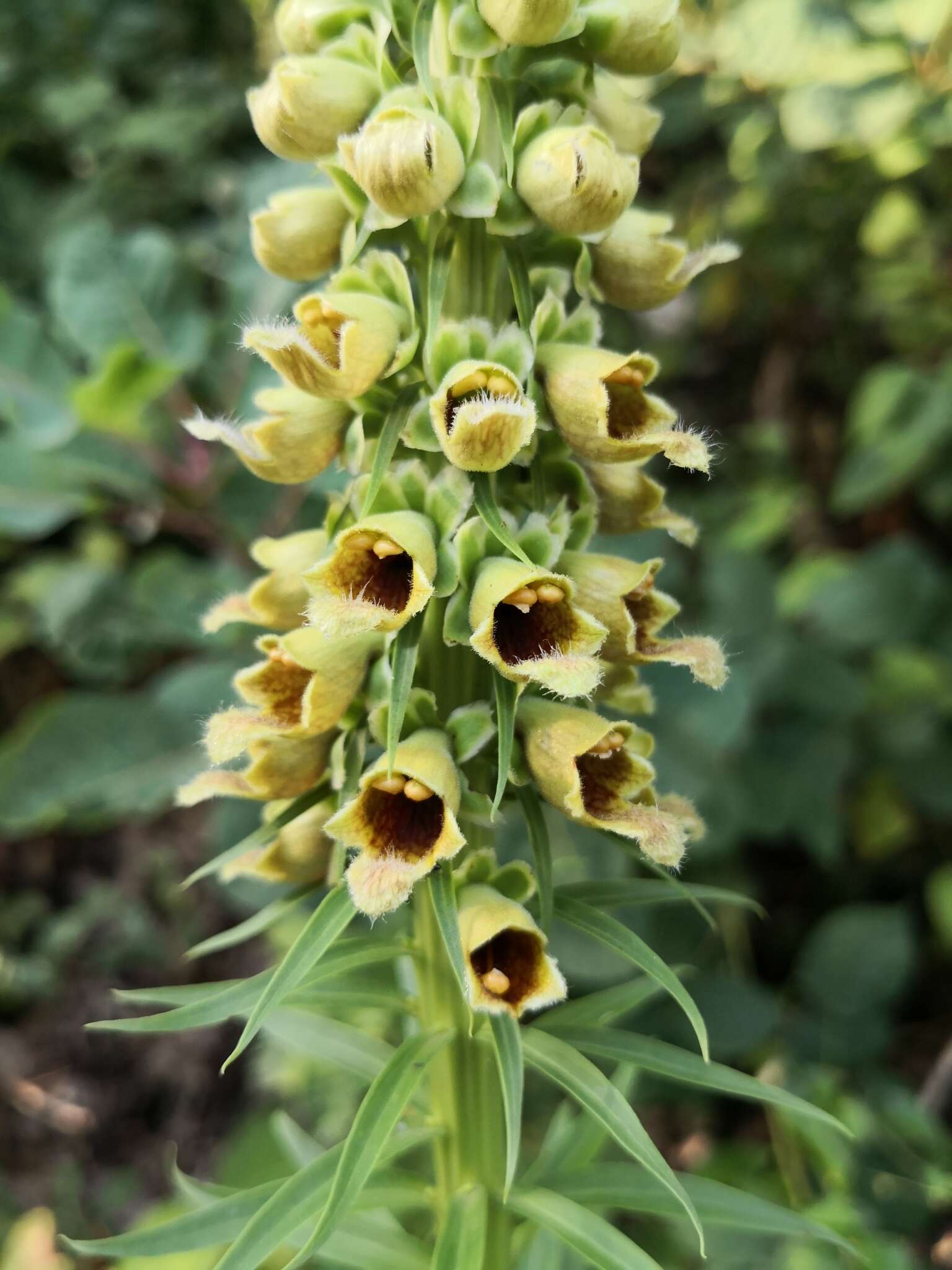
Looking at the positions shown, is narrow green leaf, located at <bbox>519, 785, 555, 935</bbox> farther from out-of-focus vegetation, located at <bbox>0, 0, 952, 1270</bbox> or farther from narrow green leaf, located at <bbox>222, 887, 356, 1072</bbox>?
out-of-focus vegetation, located at <bbox>0, 0, 952, 1270</bbox>

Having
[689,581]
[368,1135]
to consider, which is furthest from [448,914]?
[689,581]

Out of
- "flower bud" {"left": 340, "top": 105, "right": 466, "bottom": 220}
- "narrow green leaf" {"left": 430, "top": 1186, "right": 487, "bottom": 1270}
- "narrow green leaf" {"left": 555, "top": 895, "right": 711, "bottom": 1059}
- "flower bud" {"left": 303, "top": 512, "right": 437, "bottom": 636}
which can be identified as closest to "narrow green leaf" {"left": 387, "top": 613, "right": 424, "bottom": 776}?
"flower bud" {"left": 303, "top": 512, "right": 437, "bottom": 636}

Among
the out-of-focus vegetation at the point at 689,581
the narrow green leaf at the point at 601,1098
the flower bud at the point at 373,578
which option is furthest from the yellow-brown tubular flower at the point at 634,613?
the out-of-focus vegetation at the point at 689,581

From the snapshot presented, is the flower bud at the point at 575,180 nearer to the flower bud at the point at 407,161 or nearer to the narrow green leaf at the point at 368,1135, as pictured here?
the flower bud at the point at 407,161

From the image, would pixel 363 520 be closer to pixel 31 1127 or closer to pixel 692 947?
pixel 692 947

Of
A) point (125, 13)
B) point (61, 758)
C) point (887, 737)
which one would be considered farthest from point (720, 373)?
point (61, 758)

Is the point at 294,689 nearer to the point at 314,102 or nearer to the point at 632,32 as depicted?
the point at 314,102
